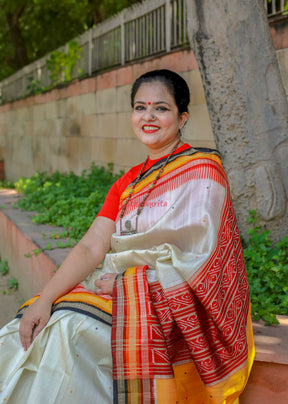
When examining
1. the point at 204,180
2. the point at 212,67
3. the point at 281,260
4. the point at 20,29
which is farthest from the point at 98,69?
the point at 20,29

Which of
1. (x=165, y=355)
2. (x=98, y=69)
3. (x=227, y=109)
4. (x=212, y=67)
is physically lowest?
(x=165, y=355)

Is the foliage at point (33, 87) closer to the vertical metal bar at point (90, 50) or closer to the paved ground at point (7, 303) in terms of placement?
the vertical metal bar at point (90, 50)

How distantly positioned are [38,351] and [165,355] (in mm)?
477

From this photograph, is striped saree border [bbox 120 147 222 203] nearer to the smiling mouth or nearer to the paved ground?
the smiling mouth

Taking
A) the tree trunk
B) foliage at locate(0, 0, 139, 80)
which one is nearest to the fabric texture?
the tree trunk

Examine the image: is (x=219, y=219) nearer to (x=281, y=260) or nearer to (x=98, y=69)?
(x=281, y=260)

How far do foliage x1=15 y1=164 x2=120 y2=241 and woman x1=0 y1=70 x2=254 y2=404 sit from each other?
247 centimetres

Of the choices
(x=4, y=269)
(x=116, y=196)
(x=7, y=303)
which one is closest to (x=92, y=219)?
(x=7, y=303)

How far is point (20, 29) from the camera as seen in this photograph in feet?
55.3

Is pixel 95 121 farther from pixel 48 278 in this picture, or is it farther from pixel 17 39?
pixel 17 39

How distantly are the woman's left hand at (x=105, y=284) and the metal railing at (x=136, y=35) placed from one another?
315 cm

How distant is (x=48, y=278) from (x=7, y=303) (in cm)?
132

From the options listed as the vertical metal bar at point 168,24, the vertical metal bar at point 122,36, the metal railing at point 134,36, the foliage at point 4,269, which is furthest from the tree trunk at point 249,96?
the vertical metal bar at point 122,36

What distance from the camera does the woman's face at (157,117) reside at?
2.07 meters
